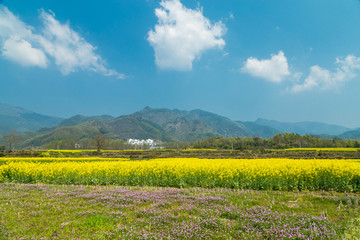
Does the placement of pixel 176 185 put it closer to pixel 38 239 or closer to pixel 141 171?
pixel 141 171

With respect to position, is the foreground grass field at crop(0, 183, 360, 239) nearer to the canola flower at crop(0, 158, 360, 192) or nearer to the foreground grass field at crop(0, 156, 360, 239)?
the foreground grass field at crop(0, 156, 360, 239)

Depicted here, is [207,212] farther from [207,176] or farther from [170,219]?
[207,176]

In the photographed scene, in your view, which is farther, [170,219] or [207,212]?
[207,212]

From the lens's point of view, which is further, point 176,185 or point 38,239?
point 176,185

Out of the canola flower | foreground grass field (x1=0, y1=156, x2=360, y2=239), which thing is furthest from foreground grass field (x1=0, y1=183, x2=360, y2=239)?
the canola flower

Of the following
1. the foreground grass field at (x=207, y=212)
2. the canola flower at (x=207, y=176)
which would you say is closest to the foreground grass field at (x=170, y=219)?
the foreground grass field at (x=207, y=212)

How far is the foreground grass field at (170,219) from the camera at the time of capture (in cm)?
545

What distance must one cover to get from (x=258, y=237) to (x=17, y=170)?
22.0 metres

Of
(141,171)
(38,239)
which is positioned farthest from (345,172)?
(38,239)

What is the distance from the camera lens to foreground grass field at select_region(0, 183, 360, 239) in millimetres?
5445

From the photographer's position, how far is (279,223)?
236 inches

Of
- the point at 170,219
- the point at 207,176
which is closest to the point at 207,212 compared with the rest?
the point at 170,219

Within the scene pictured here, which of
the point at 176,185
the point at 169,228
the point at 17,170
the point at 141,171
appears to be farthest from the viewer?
the point at 17,170

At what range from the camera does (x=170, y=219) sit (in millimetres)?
6621
